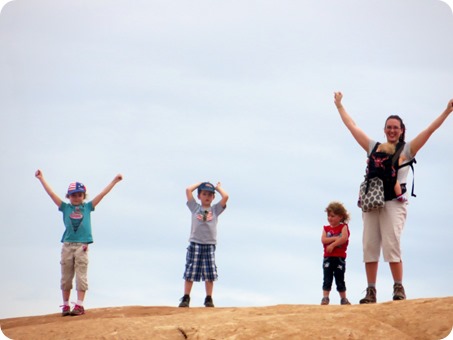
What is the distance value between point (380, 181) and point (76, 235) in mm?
5485

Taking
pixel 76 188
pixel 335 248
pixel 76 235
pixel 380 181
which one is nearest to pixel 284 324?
pixel 380 181

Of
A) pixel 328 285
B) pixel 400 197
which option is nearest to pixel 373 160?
pixel 400 197

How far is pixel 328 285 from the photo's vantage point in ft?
41.0

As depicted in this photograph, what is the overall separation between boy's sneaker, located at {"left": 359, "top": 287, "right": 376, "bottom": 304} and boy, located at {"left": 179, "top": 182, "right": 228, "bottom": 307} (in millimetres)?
3045

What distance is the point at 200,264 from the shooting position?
13.4 meters

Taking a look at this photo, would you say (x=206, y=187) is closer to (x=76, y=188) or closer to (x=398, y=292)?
(x=76, y=188)

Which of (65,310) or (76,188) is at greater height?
(76,188)

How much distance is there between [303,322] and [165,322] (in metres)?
2.04

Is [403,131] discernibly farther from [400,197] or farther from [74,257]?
[74,257]

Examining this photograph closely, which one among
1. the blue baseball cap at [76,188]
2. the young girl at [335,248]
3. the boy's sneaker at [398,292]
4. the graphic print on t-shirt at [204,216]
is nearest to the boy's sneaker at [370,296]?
the boy's sneaker at [398,292]

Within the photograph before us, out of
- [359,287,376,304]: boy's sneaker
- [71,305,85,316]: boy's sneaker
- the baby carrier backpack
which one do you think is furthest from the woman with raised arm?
[71,305,85,316]: boy's sneaker

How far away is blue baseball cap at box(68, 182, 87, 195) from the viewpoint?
13.4m

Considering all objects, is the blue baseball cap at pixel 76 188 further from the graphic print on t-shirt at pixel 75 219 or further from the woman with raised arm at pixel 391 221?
the woman with raised arm at pixel 391 221

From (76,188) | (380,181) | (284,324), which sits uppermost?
(76,188)
